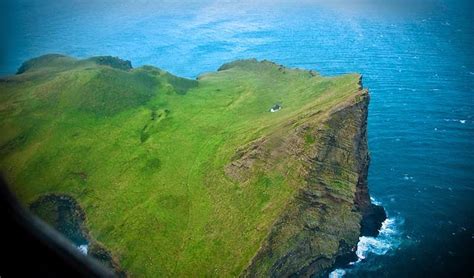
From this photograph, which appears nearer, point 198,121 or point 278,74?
point 198,121

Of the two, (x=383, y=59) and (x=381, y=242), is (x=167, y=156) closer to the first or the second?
(x=381, y=242)

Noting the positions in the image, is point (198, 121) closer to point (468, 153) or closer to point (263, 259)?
point (263, 259)

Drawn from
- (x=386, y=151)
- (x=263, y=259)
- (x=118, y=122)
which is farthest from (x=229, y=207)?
(x=386, y=151)

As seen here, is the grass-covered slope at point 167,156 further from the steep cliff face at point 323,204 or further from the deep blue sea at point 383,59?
the deep blue sea at point 383,59

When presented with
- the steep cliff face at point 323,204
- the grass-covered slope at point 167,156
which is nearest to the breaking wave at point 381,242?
the steep cliff face at point 323,204

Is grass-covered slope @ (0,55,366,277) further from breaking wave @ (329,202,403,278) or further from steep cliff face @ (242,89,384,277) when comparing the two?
breaking wave @ (329,202,403,278)

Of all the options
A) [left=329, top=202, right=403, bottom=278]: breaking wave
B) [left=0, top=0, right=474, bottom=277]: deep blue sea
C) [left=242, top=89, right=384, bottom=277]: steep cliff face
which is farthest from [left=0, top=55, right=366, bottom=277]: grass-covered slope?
[left=0, top=0, right=474, bottom=277]: deep blue sea

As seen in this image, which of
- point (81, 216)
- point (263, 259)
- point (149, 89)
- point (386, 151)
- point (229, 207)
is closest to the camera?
point (263, 259)
